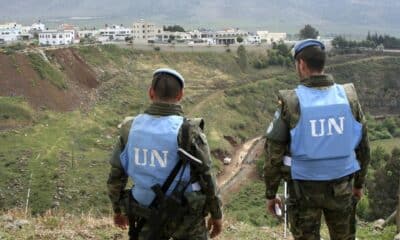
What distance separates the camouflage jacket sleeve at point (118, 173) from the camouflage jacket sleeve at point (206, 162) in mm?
466

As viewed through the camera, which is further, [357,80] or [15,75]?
[357,80]

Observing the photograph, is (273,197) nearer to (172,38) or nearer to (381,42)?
(172,38)

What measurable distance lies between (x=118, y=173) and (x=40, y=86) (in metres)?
34.4

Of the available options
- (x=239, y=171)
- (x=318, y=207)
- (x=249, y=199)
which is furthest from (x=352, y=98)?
(x=239, y=171)

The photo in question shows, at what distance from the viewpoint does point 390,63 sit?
63.1m

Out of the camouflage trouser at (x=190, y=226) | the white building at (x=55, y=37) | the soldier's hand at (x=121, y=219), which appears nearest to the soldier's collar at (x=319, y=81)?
the camouflage trouser at (x=190, y=226)

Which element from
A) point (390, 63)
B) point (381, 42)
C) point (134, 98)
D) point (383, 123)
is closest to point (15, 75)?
point (134, 98)

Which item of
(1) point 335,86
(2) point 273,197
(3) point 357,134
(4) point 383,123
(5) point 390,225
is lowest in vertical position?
(4) point 383,123

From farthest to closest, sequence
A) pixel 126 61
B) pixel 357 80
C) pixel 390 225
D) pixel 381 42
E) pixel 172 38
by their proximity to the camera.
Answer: pixel 381 42 < pixel 172 38 < pixel 357 80 < pixel 126 61 < pixel 390 225

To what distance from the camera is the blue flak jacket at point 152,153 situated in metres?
3.66

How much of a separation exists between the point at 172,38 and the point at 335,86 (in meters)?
64.5

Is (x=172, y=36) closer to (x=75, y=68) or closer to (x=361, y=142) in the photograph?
(x=75, y=68)

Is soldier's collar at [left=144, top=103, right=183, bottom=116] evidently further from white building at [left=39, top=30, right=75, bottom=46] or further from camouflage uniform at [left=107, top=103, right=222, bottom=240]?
white building at [left=39, top=30, right=75, bottom=46]

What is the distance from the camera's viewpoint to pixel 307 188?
3936 millimetres
